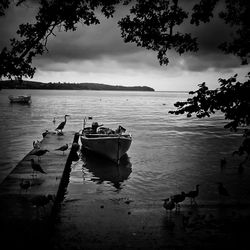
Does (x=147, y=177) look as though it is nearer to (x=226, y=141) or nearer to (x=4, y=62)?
(x=4, y=62)

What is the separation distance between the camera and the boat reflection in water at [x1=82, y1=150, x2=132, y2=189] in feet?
55.7

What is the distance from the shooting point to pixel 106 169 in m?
19.4

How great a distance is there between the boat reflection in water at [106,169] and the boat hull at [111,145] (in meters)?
0.62

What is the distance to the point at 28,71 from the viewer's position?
703cm

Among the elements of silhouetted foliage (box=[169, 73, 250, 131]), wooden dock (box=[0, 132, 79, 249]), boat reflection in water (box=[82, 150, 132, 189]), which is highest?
silhouetted foliage (box=[169, 73, 250, 131])

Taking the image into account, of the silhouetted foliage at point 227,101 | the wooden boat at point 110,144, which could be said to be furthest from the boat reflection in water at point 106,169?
the silhouetted foliage at point 227,101

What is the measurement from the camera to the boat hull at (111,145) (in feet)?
66.1

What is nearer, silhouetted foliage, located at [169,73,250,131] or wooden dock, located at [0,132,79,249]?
silhouetted foliage, located at [169,73,250,131]

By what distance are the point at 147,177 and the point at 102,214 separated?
669 cm

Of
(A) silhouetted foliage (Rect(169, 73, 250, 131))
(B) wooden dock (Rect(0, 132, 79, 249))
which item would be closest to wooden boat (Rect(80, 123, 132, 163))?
(B) wooden dock (Rect(0, 132, 79, 249))

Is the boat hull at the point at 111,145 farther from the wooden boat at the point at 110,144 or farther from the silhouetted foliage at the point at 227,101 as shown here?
the silhouetted foliage at the point at 227,101

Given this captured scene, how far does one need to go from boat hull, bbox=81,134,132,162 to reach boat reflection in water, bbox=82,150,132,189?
0.62 metres

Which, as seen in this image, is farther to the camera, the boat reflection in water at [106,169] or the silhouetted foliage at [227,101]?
the boat reflection in water at [106,169]

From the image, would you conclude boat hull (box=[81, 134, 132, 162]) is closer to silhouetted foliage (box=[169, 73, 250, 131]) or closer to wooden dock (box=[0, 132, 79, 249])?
wooden dock (box=[0, 132, 79, 249])
